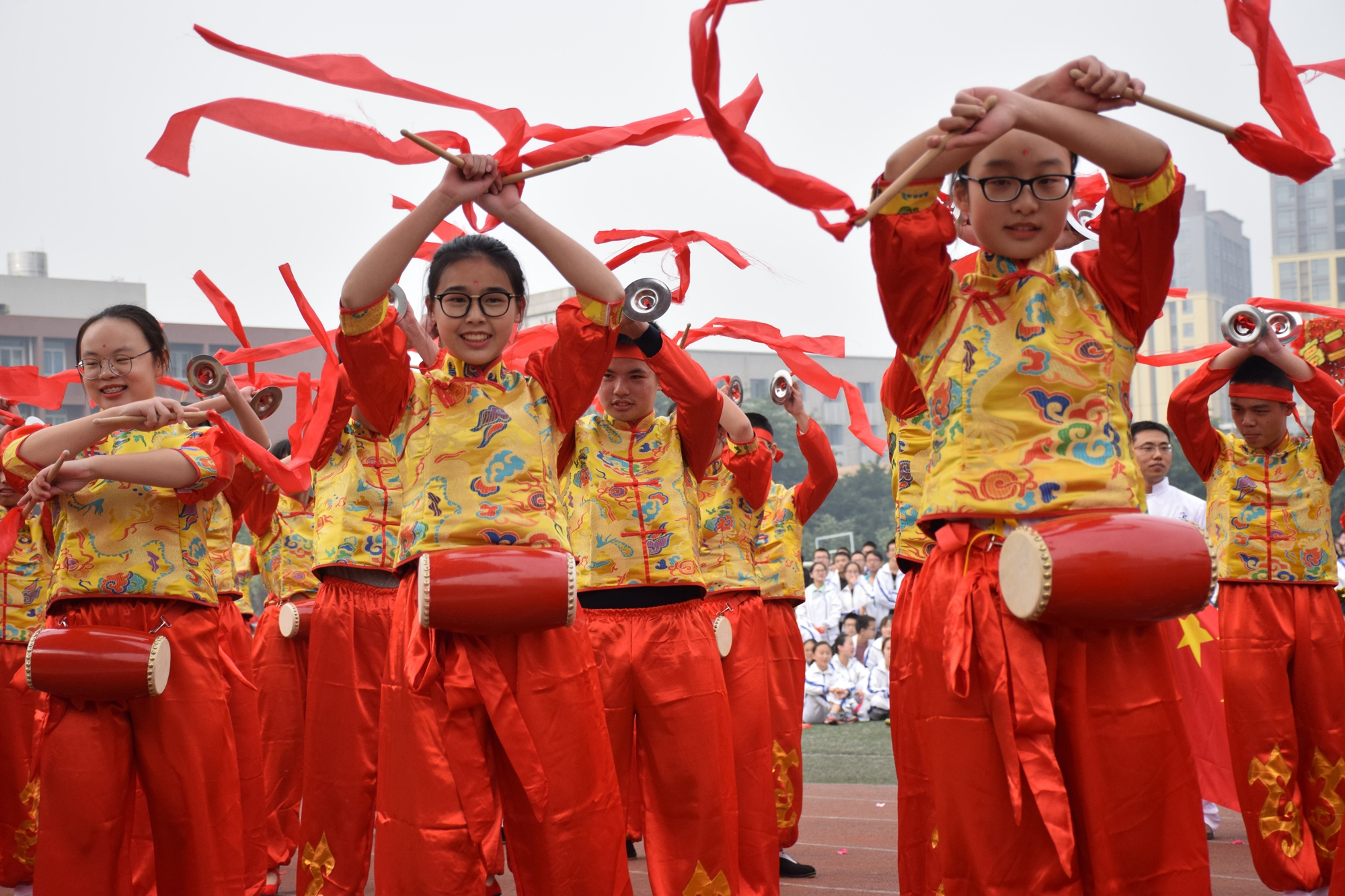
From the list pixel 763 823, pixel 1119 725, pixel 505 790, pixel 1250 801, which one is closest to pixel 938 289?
pixel 1119 725

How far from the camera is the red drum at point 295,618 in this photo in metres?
5.70

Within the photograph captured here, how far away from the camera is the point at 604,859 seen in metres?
3.16

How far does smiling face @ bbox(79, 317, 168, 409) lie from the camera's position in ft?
13.5

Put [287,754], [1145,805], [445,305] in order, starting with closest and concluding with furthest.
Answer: [1145,805] < [445,305] < [287,754]

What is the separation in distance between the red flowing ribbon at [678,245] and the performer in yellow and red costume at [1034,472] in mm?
1594

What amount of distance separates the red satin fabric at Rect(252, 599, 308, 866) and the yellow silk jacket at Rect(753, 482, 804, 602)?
224 centimetres

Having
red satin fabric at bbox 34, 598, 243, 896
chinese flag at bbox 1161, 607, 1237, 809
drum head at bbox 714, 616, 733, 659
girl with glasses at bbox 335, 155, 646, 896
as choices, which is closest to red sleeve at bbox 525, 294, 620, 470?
girl with glasses at bbox 335, 155, 646, 896

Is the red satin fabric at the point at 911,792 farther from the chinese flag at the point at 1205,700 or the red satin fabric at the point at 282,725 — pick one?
the red satin fabric at the point at 282,725

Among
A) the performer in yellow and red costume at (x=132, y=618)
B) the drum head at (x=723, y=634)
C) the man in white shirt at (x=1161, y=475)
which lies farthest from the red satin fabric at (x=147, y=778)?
the man in white shirt at (x=1161, y=475)

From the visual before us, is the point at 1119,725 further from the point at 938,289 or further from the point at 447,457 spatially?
the point at 447,457

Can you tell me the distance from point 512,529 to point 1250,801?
10.4 feet

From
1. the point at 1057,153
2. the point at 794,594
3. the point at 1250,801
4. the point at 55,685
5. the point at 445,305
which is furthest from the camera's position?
the point at 794,594

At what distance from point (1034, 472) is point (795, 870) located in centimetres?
381

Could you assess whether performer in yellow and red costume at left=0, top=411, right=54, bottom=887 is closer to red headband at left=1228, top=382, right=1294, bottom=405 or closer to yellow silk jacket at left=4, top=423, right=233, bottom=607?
yellow silk jacket at left=4, top=423, right=233, bottom=607
